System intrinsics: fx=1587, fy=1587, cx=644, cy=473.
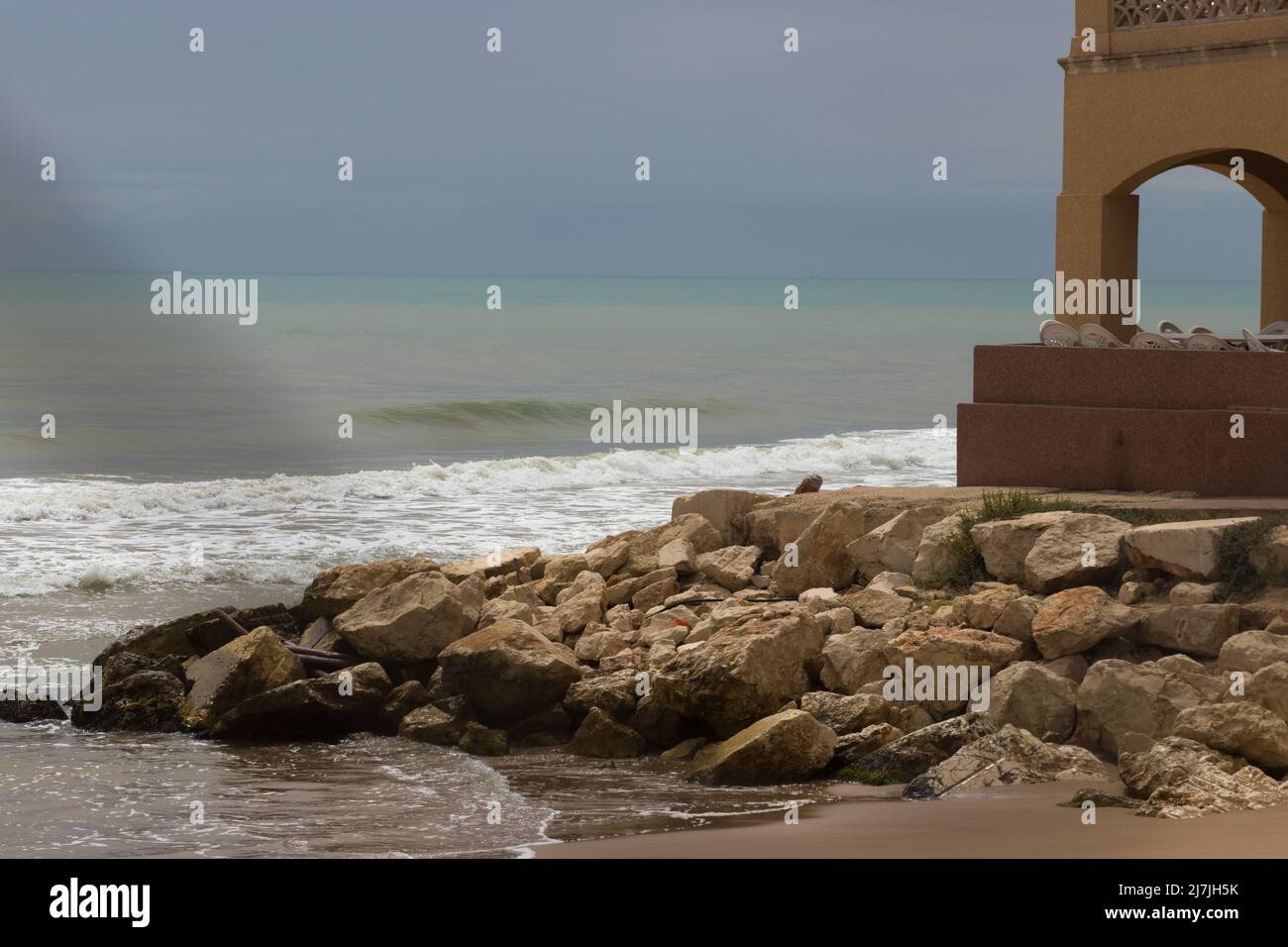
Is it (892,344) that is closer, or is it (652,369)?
(652,369)

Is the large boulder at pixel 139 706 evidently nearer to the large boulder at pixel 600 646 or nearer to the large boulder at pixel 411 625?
the large boulder at pixel 411 625

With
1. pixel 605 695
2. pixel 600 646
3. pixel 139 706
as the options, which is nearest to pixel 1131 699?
pixel 605 695

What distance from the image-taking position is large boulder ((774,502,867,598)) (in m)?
12.0

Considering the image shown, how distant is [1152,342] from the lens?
13.2 meters

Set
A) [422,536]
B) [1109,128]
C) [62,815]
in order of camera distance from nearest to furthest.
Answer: [62,815]
[1109,128]
[422,536]

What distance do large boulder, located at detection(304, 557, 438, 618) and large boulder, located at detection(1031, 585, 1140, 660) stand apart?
515 centimetres

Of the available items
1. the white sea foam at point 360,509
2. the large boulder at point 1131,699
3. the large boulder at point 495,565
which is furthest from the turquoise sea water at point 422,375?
the large boulder at point 1131,699

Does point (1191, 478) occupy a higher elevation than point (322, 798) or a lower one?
higher

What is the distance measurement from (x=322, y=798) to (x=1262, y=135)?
9.49 metres

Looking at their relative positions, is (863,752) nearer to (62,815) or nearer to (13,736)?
(62,815)

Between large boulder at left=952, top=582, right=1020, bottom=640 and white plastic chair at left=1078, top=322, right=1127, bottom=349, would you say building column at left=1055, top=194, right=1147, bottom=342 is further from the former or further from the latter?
large boulder at left=952, top=582, right=1020, bottom=640

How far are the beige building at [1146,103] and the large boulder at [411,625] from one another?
21.1ft

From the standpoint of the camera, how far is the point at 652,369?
58.1 meters
